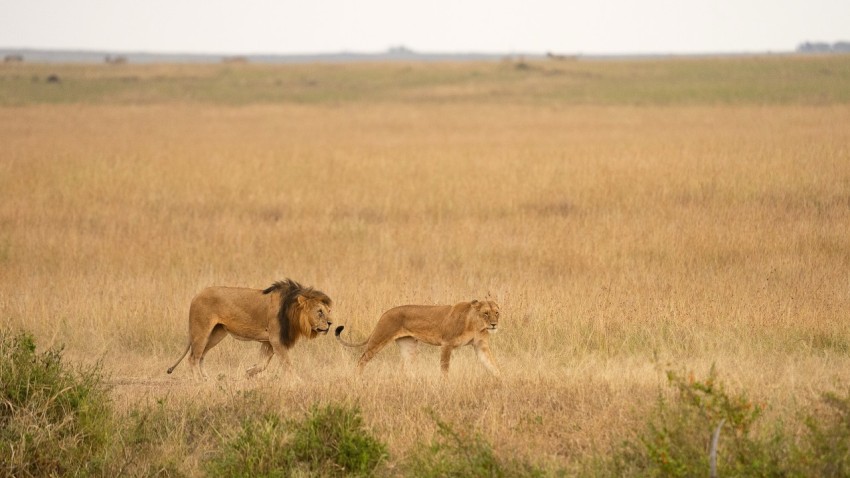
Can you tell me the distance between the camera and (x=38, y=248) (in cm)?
1525

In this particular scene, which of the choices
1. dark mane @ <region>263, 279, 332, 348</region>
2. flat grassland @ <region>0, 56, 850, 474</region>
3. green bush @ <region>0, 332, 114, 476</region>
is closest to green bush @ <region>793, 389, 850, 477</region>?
flat grassland @ <region>0, 56, 850, 474</region>

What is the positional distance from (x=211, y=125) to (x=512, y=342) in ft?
90.9

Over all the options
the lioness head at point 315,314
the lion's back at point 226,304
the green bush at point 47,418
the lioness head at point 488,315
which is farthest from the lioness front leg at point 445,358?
the green bush at point 47,418

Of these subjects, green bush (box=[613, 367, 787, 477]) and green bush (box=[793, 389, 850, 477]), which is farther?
green bush (box=[613, 367, 787, 477])

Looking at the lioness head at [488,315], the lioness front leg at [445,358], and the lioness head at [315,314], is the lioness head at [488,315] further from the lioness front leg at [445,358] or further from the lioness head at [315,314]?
the lioness head at [315,314]

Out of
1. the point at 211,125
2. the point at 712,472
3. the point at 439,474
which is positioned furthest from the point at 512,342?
the point at 211,125

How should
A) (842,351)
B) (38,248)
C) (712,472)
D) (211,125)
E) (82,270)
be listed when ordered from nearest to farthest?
(712,472)
(842,351)
(82,270)
(38,248)
(211,125)

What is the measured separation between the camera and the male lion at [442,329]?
863 centimetres

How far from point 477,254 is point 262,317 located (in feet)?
19.8

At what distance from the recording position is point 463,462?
257 inches

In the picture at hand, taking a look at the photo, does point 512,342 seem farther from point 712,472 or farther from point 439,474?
point 712,472

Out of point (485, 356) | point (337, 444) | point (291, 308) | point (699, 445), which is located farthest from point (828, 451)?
point (291, 308)

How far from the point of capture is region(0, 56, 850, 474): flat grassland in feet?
26.7

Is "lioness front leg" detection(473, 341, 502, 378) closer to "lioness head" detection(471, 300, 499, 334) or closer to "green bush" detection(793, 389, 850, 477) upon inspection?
"lioness head" detection(471, 300, 499, 334)
